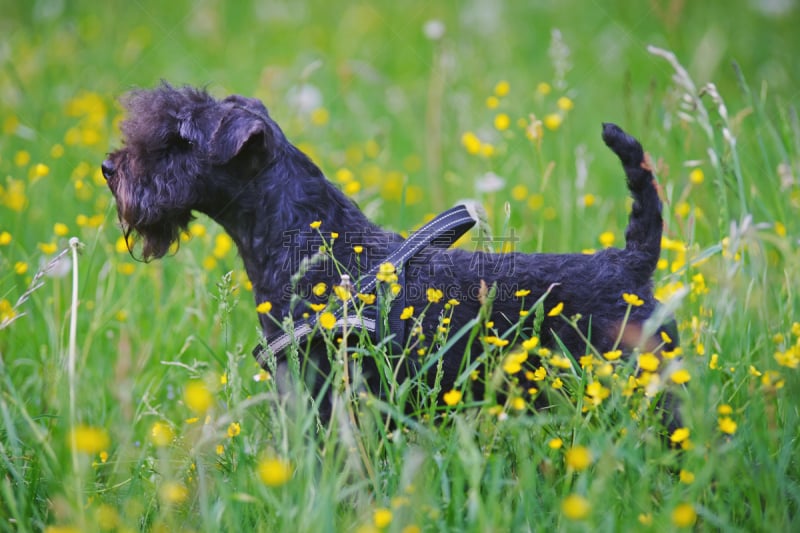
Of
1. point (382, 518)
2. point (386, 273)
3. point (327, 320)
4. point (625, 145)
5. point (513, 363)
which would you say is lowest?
point (382, 518)

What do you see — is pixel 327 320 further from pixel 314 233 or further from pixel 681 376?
pixel 681 376

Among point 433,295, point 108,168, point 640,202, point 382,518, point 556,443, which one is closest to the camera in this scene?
point 382,518

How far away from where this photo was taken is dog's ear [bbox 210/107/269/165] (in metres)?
2.99

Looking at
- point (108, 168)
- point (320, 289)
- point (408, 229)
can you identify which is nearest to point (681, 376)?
point (320, 289)

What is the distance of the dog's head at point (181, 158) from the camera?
10.2 feet

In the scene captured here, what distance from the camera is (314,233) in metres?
3.16

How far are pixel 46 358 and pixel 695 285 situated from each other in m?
3.06

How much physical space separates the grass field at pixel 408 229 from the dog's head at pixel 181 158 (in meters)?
0.51

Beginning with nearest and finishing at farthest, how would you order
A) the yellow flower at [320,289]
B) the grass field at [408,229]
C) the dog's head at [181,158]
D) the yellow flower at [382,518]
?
1. the yellow flower at [382,518]
2. the grass field at [408,229]
3. the yellow flower at [320,289]
4. the dog's head at [181,158]

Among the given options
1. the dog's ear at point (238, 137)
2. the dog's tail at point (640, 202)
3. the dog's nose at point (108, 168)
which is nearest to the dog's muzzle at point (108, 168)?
the dog's nose at point (108, 168)

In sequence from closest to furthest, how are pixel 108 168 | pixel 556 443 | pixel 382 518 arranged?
pixel 382 518 < pixel 556 443 < pixel 108 168

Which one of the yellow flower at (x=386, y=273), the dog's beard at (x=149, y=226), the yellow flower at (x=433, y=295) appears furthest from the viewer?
the dog's beard at (x=149, y=226)

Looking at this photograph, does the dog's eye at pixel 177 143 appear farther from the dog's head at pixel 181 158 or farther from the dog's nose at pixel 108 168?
the dog's nose at pixel 108 168

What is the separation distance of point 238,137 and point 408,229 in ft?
7.52
